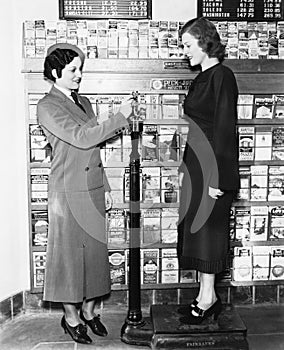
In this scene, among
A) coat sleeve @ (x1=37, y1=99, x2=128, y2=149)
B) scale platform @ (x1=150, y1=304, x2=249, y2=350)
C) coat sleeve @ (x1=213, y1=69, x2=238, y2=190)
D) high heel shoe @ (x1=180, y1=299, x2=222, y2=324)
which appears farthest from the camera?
high heel shoe @ (x1=180, y1=299, x2=222, y2=324)

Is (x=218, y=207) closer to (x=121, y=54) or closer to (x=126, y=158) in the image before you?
(x=126, y=158)

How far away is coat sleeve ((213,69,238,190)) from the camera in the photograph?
3.29m

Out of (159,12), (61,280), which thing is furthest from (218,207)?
(159,12)

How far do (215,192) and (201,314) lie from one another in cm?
82

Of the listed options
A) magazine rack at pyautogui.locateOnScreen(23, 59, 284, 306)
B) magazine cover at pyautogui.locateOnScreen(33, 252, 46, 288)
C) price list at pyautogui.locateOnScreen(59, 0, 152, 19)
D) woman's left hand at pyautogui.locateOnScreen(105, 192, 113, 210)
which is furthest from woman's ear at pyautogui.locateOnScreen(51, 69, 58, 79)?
magazine cover at pyautogui.locateOnScreen(33, 252, 46, 288)

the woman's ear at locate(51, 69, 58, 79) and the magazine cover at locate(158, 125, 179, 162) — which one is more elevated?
the woman's ear at locate(51, 69, 58, 79)

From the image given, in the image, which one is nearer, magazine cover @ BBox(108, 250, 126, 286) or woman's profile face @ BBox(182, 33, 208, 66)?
woman's profile face @ BBox(182, 33, 208, 66)

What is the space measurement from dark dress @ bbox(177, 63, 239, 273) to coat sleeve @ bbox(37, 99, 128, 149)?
1.53 ft

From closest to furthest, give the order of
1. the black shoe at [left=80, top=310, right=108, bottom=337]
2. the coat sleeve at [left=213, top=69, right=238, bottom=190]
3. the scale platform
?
the coat sleeve at [left=213, top=69, right=238, bottom=190]
the scale platform
the black shoe at [left=80, top=310, right=108, bottom=337]

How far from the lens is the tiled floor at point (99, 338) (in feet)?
12.0

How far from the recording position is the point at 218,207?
3461 millimetres

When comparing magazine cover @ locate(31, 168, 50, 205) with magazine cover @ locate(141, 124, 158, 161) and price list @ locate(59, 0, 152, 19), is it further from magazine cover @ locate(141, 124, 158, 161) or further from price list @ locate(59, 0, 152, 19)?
price list @ locate(59, 0, 152, 19)

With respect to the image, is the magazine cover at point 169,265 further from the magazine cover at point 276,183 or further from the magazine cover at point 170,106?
the magazine cover at point 170,106

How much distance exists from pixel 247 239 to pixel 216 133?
1144mm
